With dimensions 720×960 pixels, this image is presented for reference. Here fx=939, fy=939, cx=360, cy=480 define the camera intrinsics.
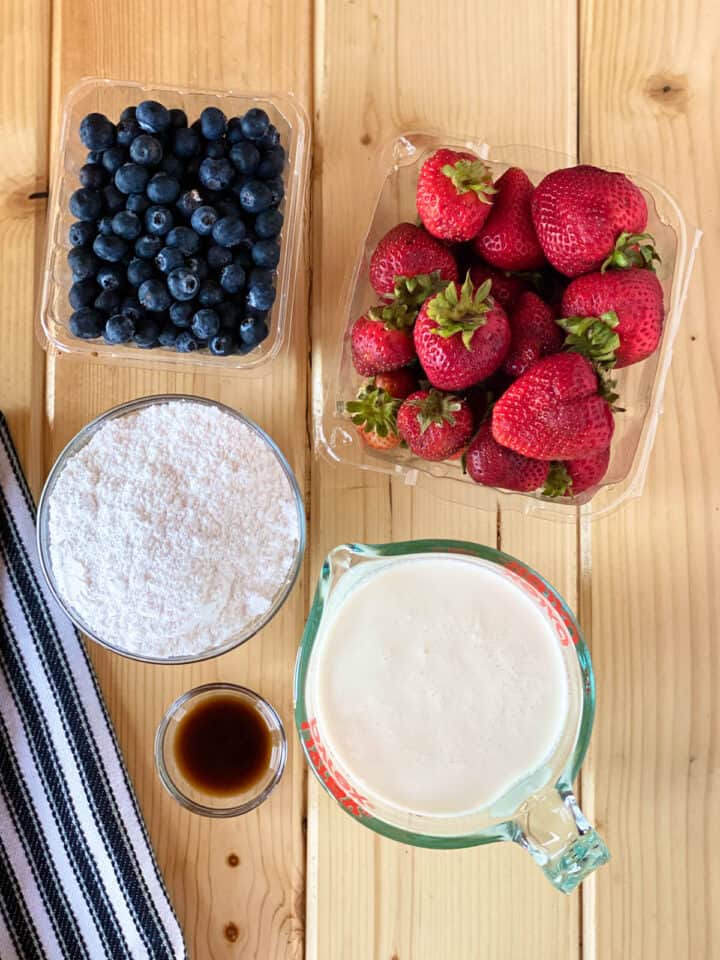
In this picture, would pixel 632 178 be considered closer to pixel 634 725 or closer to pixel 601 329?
pixel 601 329

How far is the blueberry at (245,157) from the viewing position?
0.82m

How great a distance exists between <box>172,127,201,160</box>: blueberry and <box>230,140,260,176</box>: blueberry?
0.11 feet

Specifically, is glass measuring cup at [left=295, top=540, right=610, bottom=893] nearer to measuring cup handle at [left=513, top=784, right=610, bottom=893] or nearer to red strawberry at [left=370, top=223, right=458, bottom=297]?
measuring cup handle at [left=513, top=784, right=610, bottom=893]

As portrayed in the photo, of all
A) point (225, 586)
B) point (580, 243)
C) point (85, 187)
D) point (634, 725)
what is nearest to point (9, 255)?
point (85, 187)

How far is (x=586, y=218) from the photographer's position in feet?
2.42

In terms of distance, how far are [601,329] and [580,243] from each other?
0.07 meters

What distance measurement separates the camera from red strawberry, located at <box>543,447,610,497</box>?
2.60 feet

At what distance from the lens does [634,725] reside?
92 centimetres

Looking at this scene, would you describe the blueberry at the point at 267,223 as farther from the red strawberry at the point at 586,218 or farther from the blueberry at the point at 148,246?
the red strawberry at the point at 586,218

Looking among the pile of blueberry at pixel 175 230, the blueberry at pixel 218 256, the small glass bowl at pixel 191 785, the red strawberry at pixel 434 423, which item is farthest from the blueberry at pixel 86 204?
the small glass bowl at pixel 191 785

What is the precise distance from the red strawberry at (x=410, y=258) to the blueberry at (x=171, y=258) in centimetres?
17

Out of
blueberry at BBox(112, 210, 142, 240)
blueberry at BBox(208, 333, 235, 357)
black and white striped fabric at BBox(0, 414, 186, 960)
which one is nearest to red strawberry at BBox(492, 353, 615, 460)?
blueberry at BBox(208, 333, 235, 357)

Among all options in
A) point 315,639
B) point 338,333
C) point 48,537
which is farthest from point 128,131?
point 315,639

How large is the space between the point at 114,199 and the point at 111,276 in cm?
7
